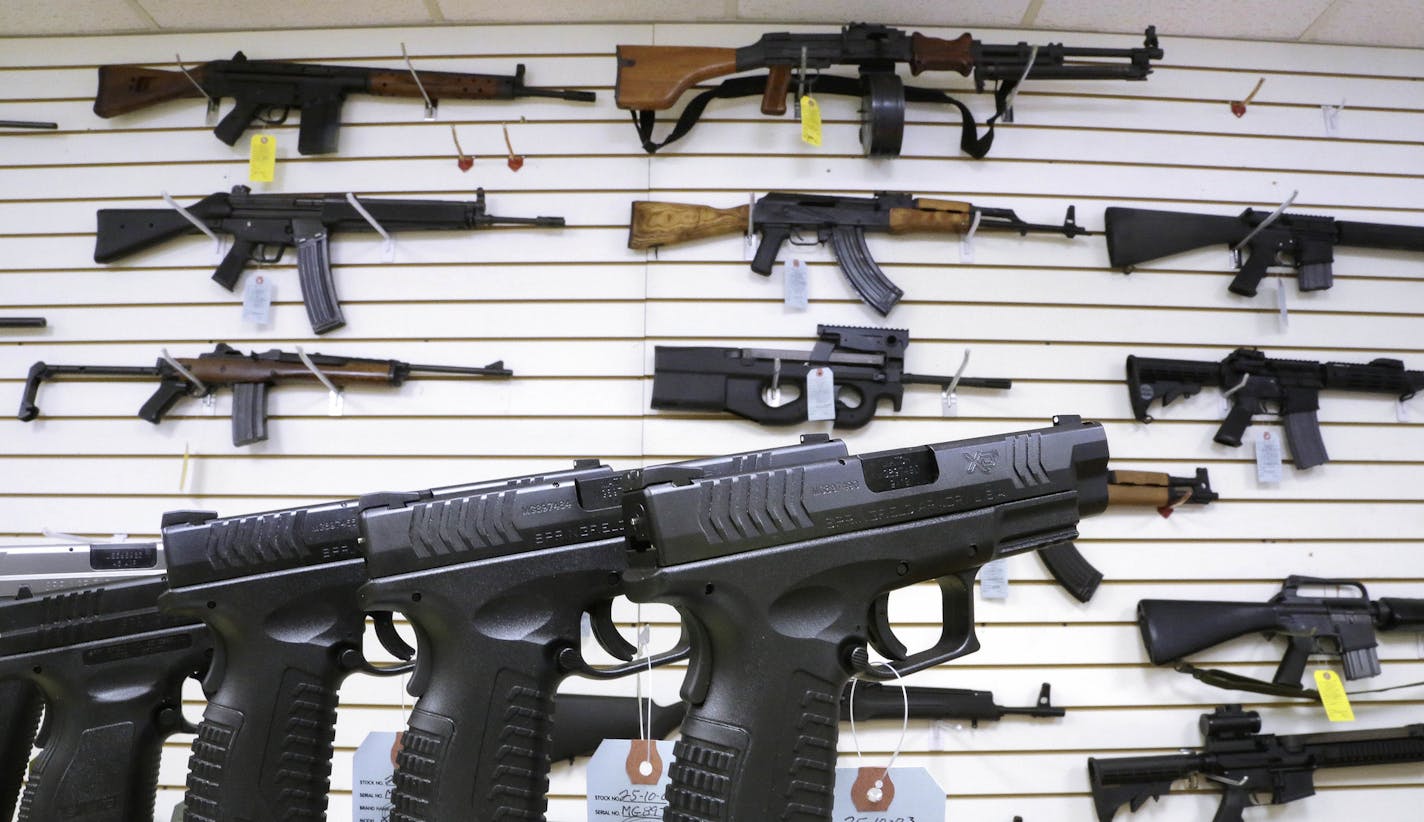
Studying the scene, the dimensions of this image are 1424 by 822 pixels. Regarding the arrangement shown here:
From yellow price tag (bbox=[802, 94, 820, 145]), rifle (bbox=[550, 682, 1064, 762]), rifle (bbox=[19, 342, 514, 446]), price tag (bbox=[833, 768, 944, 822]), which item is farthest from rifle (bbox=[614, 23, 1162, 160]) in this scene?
price tag (bbox=[833, 768, 944, 822])

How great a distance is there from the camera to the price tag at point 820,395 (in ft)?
10.9

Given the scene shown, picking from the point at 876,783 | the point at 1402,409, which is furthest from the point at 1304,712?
the point at 876,783

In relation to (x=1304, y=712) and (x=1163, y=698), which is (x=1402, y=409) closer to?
(x=1304, y=712)

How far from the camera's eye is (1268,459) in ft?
11.5

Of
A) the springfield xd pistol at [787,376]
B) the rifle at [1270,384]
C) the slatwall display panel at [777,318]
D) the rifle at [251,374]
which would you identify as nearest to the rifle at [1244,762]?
the slatwall display panel at [777,318]

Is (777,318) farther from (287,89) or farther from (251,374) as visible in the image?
(287,89)

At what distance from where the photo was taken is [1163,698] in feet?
10.9

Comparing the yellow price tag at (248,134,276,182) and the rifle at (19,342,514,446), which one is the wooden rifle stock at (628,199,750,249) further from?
the yellow price tag at (248,134,276,182)

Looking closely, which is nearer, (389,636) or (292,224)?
(389,636)

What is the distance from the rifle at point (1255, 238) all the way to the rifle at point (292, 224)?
2.13 meters

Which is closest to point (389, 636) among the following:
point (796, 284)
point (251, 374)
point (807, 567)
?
point (807, 567)

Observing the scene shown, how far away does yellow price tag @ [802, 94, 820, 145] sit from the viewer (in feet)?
11.4

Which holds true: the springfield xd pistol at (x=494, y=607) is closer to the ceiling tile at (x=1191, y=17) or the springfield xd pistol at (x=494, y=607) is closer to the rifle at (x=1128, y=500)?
the rifle at (x=1128, y=500)

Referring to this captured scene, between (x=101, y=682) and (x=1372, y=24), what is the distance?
15.3 ft
